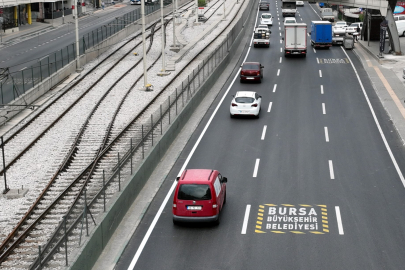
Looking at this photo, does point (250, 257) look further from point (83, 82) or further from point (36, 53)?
point (36, 53)

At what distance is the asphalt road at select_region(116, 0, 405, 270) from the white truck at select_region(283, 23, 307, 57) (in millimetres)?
14010

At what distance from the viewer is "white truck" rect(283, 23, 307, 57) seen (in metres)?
55.7

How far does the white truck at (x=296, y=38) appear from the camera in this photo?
55688mm

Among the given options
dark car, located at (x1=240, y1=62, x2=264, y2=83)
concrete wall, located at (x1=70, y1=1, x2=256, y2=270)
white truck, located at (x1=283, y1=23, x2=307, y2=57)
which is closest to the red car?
concrete wall, located at (x1=70, y1=1, x2=256, y2=270)

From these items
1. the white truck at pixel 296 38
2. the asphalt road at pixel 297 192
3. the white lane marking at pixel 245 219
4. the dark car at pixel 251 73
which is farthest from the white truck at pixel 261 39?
the white lane marking at pixel 245 219

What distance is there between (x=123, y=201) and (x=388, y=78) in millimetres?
29979

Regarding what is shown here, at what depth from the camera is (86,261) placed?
1748cm

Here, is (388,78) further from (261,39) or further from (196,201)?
(196,201)

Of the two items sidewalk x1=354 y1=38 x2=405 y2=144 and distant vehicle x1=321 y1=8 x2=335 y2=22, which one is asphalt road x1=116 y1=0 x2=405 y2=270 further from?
distant vehicle x1=321 y1=8 x2=335 y2=22

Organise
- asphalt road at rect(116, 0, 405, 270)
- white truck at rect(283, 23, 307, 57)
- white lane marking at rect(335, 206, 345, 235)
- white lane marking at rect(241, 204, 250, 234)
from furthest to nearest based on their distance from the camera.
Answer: white truck at rect(283, 23, 307, 57)
white lane marking at rect(241, 204, 250, 234)
white lane marking at rect(335, 206, 345, 235)
asphalt road at rect(116, 0, 405, 270)

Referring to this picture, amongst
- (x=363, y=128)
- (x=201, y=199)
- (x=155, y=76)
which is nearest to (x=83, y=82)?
(x=155, y=76)

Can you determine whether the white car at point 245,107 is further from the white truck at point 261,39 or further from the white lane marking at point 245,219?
the white truck at point 261,39

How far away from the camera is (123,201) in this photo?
861 inches

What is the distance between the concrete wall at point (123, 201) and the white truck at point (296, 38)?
2144cm
